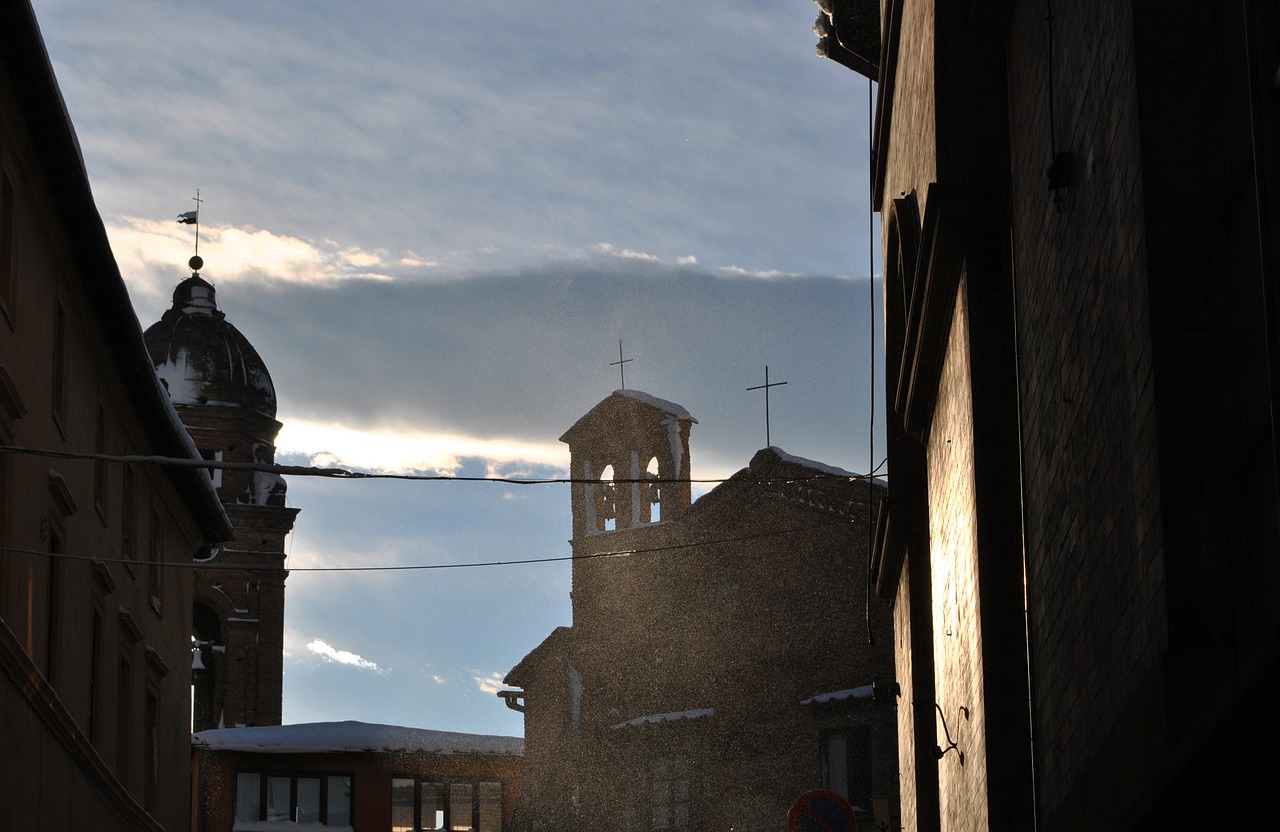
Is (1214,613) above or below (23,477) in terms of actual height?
below

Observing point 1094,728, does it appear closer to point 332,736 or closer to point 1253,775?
point 1253,775

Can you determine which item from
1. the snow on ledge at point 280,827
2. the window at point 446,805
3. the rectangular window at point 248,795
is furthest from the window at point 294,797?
the window at point 446,805

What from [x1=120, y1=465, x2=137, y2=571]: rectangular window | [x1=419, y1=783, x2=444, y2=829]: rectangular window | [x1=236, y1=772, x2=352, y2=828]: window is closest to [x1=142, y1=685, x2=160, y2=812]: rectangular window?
[x1=120, y1=465, x2=137, y2=571]: rectangular window

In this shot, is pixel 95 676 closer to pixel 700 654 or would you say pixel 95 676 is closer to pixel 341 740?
pixel 700 654

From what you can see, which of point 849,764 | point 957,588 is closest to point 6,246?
point 957,588

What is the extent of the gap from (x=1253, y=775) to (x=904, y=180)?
9.71 meters

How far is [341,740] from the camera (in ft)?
144

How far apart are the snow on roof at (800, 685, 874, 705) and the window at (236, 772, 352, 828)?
12679mm

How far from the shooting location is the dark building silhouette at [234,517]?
53.7 metres

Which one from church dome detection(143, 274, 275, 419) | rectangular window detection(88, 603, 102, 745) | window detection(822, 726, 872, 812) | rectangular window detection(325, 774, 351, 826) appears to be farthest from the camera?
church dome detection(143, 274, 275, 419)

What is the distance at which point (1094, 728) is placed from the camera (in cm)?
560

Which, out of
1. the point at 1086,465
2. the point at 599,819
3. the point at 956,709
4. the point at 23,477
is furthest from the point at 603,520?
the point at 1086,465

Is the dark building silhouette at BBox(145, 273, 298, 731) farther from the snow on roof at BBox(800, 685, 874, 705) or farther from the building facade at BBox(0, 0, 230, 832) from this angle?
the building facade at BBox(0, 0, 230, 832)

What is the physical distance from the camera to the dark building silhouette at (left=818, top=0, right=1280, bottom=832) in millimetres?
4281
